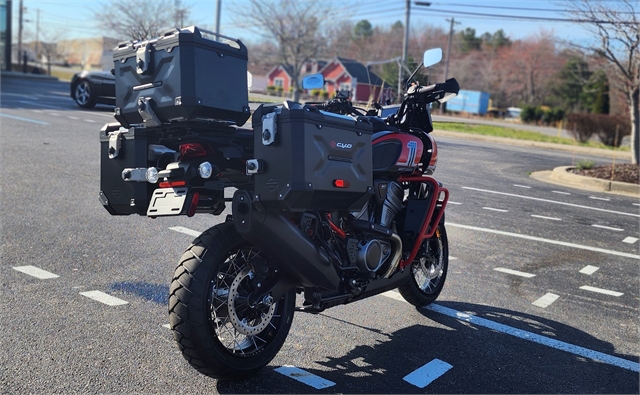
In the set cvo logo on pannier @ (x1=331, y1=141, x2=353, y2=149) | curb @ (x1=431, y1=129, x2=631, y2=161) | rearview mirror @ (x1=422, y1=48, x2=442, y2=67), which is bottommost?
curb @ (x1=431, y1=129, x2=631, y2=161)

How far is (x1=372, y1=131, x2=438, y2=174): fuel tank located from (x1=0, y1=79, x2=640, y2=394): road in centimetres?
116

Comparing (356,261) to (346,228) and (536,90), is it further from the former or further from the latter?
(536,90)

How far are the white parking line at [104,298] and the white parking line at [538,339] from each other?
217 cm

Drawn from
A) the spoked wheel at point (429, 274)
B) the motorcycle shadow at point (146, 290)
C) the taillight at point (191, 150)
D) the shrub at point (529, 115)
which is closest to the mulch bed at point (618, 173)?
the spoked wheel at point (429, 274)

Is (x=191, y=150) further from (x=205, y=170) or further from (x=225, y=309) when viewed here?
(x=225, y=309)

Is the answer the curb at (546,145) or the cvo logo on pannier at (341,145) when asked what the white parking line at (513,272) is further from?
the curb at (546,145)

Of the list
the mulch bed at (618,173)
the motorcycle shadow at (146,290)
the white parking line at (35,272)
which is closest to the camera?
the motorcycle shadow at (146,290)

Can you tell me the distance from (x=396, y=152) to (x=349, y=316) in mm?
1302

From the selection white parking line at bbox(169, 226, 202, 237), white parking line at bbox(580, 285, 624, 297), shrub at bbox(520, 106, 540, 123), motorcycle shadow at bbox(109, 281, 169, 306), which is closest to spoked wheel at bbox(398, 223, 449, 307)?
white parking line at bbox(580, 285, 624, 297)

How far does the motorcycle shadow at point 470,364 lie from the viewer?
12.2 feet

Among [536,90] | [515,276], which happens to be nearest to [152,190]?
[515,276]

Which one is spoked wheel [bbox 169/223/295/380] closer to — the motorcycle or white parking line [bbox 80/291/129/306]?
the motorcycle

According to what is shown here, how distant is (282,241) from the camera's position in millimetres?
3518

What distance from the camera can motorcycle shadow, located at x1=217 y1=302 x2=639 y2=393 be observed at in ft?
12.2
